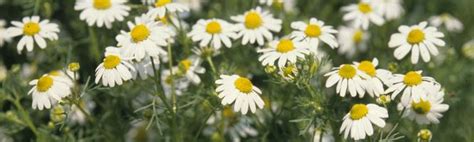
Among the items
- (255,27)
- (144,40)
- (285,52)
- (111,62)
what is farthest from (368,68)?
(111,62)

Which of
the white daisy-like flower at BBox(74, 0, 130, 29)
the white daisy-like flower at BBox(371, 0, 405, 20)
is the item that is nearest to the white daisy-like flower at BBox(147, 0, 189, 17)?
the white daisy-like flower at BBox(74, 0, 130, 29)

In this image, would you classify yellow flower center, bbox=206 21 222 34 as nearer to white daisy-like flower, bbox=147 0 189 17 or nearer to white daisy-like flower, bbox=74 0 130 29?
white daisy-like flower, bbox=147 0 189 17

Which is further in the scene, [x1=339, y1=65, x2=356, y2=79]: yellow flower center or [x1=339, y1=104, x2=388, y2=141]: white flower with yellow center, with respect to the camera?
[x1=339, y1=65, x2=356, y2=79]: yellow flower center

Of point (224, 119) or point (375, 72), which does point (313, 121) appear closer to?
point (375, 72)

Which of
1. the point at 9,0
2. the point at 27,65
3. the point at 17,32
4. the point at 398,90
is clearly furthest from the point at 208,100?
the point at 9,0

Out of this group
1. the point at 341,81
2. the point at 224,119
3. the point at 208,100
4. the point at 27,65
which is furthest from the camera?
the point at 27,65

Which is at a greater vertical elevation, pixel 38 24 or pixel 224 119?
pixel 38 24

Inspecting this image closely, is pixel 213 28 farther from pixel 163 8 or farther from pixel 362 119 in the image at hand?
pixel 362 119

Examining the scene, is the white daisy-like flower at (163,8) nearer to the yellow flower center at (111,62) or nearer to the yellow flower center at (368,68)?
the yellow flower center at (111,62)
